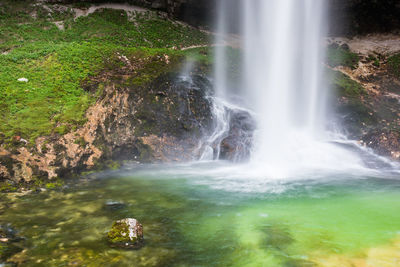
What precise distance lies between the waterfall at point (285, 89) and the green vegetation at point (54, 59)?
645 centimetres

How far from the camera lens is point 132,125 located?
579 inches

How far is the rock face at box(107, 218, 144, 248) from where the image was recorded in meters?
5.95

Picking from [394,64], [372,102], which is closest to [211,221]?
[372,102]

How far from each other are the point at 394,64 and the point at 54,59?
80.3 feet

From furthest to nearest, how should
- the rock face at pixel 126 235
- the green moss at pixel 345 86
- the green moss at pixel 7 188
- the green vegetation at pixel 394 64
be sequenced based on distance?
the green vegetation at pixel 394 64
the green moss at pixel 345 86
the green moss at pixel 7 188
the rock face at pixel 126 235

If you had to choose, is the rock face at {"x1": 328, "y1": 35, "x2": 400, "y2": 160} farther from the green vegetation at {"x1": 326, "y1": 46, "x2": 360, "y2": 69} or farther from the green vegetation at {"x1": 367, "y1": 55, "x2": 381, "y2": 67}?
the green vegetation at {"x1": 326, "y1": 46, "x2": 360, "y2": 69}

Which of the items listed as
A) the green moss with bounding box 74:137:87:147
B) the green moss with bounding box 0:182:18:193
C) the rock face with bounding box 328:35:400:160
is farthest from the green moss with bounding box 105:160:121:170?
the rock face with bounding box 328:35:400:160

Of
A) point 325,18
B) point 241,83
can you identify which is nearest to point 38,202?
point 241,83

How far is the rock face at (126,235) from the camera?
5.95 m

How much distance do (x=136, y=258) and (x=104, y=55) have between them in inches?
560

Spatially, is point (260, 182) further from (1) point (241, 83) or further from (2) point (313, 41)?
(2) point (313, 41)

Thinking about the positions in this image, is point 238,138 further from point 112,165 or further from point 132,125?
point 112,165

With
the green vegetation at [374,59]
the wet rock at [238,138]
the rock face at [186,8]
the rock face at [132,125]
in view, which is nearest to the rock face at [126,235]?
the rock face at [132,125]

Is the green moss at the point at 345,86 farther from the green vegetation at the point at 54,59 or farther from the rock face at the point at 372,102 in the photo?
the green vegetation at the point at 54,59
